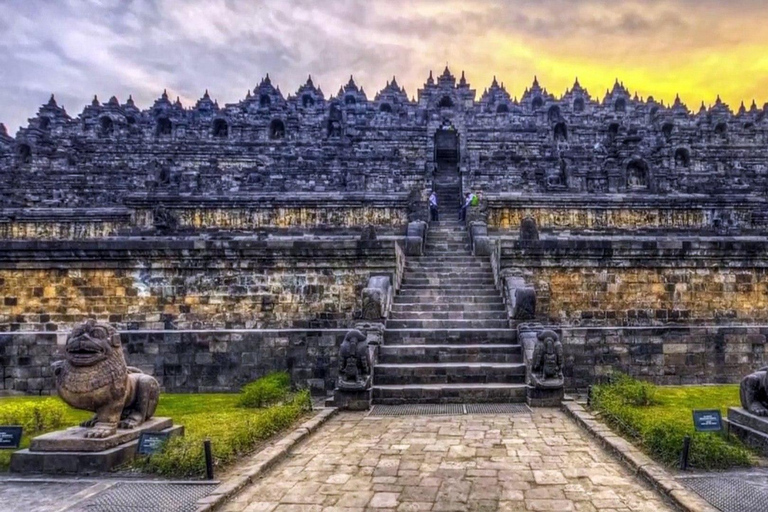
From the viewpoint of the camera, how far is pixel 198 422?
7.96m

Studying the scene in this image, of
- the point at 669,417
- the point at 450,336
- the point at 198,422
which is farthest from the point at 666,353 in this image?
the point at 198,422

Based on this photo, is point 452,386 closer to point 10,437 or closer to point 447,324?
point 447,324

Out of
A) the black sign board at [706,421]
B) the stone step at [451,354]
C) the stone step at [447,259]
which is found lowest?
the black sign board at [706,421]

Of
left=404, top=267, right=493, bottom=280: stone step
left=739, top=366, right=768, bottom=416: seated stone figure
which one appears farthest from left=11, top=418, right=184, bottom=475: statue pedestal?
left=404, top=267, right=493, bottom=280: stone step

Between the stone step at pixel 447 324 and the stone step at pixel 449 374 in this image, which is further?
the stone step at pixel 447 324

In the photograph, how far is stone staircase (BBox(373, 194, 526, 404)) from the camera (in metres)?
9.52

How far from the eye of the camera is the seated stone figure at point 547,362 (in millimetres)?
9219

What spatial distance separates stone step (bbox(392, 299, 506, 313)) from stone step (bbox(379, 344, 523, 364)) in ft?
5.16

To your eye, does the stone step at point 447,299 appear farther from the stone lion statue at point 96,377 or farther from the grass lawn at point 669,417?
the stone lion statue at point 96,377

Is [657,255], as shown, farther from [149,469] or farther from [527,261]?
[149,469]

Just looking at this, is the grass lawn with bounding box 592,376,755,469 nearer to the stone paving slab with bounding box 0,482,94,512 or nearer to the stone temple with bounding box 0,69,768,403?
the stone temple with bounding box 0,69,768,403

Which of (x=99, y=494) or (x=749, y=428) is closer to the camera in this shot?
(x=99, y=494)

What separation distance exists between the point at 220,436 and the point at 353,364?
2.84m

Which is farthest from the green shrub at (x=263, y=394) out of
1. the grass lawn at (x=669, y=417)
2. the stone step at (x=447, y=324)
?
the grass lawn at (x=669, y=417)
